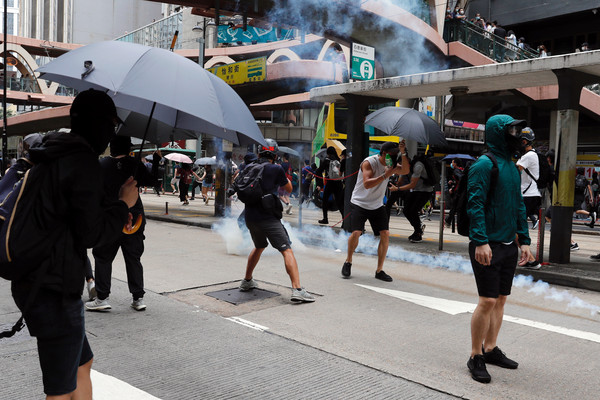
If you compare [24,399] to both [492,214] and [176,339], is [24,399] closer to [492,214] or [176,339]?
[176,339]

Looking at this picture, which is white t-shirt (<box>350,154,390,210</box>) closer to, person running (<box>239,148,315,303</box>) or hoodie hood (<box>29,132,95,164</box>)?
person running (<box>239,148,315,303</box>)

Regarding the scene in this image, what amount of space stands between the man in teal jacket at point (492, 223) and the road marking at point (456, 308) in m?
1.45

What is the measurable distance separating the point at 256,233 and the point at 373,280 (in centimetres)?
189

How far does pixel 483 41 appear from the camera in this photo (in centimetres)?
1767

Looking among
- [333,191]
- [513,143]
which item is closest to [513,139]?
[513,143]

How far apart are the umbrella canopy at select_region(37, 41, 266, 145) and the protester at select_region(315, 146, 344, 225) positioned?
916 cm

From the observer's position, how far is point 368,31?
15.5 m

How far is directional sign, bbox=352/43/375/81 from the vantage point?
536 inches

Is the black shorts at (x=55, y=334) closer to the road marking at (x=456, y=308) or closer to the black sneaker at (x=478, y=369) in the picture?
the black sneaker at (x=478, y=369)

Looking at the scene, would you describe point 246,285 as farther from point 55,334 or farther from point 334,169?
point 334,169

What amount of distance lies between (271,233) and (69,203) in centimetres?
369

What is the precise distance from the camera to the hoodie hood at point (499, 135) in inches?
147

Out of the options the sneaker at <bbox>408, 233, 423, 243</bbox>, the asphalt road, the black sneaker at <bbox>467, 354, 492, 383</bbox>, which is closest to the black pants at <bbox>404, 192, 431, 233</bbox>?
the sneaker at <bbox>408, 233, 423, 243</bbox>

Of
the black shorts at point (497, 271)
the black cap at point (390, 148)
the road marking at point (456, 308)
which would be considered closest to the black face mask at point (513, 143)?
the black shorts at point (497, 271)
